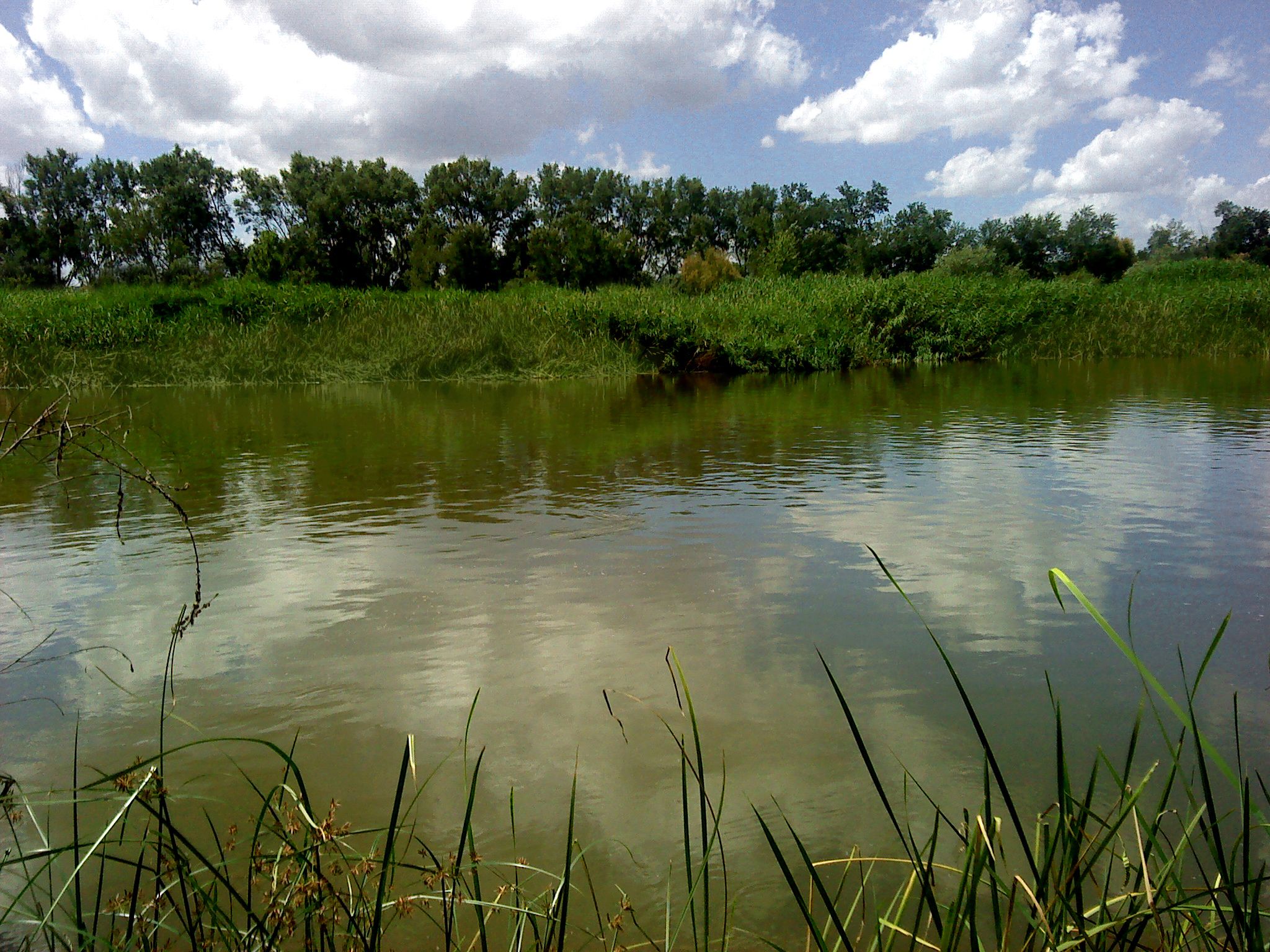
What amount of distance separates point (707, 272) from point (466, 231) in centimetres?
992

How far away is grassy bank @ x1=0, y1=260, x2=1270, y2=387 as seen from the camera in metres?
17.6

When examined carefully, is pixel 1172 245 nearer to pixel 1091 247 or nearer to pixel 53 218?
pixel 1091 247

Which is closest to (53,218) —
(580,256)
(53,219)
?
(53,219)

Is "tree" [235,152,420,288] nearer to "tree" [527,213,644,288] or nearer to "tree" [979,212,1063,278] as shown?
"tree" [527,213,644,288]

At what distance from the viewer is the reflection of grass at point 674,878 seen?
4.52 feet

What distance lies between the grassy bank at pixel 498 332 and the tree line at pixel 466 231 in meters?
11.2

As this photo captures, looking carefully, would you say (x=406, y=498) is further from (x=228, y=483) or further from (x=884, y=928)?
(x=884, y=928)

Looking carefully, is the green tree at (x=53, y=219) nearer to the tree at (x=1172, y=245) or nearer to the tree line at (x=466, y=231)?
the tree line at (x=466, y=231)

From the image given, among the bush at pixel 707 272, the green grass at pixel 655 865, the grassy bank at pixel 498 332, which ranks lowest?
the green grass at pixel 655 865

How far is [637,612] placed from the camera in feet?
11.4

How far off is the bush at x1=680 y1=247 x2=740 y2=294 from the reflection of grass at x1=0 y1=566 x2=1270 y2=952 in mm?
31399

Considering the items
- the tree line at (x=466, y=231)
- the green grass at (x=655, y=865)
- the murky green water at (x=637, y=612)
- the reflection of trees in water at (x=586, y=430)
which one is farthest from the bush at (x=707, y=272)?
the green grass at (x=655, y=865)

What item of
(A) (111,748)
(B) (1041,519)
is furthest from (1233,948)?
(B) (1041,519)

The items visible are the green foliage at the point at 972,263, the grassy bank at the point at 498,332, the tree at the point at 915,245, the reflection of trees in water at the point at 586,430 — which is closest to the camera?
the reflection of trees in water at the point at 586,430
